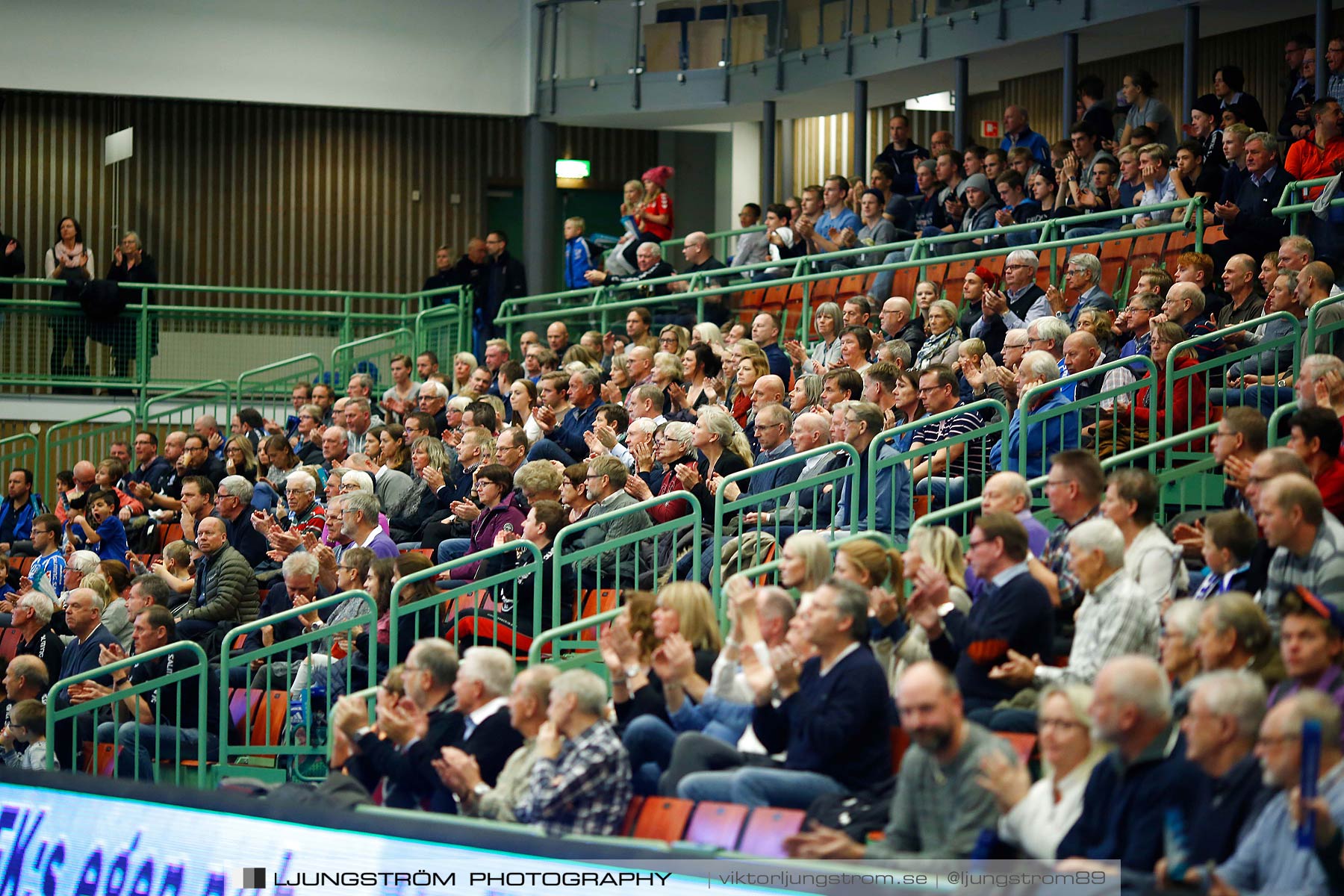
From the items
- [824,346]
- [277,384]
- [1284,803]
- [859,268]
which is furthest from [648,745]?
[277,384]

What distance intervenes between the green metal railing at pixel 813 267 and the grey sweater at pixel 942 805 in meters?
6.47

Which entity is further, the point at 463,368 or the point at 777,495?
the point at 463,368

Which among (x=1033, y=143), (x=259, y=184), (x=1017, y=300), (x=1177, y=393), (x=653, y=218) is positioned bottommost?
(x=1177, y=393)

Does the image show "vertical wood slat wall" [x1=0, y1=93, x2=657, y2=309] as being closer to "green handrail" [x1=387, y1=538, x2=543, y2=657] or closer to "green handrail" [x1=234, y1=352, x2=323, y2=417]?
"green handrail" [x1=234, y1=352, x2=323, y2=417]

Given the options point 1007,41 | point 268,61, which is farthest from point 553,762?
point 268,61

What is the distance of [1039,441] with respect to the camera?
340 inches

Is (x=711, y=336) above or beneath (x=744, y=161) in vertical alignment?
beneath

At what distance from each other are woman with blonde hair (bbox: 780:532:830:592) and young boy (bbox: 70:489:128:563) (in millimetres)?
7001

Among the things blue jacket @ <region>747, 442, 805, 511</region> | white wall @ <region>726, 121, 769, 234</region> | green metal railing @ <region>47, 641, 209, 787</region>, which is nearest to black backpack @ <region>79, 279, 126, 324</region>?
white wall @ <region>726, 121, 769, 234</region>

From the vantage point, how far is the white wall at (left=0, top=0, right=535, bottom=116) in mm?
18172

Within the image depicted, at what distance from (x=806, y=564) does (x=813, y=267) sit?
26.0ft

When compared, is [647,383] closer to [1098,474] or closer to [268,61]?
[1098,474]

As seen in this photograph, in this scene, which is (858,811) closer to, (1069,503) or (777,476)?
(1069,503)

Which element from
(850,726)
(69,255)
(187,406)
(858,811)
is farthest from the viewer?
(69,255)
